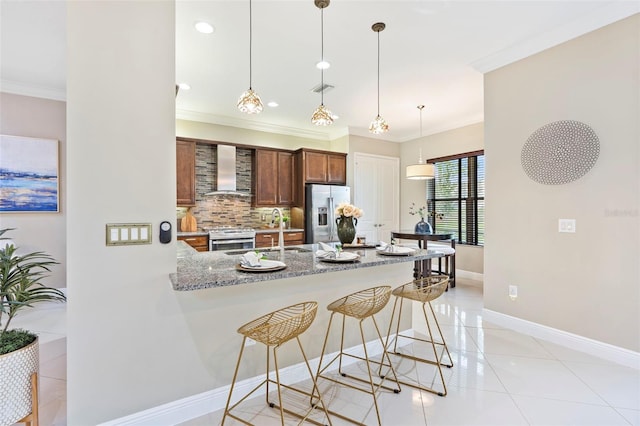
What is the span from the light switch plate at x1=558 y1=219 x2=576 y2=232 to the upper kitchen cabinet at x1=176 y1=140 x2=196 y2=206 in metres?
4.69

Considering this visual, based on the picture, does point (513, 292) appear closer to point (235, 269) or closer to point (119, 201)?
point (235, 269)

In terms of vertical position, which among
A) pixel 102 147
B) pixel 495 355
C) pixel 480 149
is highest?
pixel 480 149

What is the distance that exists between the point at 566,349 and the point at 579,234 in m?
1.05

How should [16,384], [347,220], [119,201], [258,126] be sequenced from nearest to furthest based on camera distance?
[16,384], [119,201], [347,220], [258,126]

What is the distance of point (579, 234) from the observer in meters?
2.77

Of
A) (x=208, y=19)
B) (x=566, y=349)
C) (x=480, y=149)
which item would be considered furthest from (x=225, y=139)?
(x=566, y=349)

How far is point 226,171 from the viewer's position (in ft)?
16.9

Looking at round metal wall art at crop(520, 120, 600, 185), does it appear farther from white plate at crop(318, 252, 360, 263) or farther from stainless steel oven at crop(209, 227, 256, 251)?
stainless steel oven at crop(209, 227, 256, 251)

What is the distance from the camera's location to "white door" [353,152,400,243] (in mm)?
6172

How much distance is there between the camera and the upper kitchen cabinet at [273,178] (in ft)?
18.0

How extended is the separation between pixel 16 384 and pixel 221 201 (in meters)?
4.10

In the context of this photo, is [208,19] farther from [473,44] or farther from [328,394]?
[328,394]

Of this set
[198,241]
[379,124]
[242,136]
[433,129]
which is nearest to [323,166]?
[242,136]

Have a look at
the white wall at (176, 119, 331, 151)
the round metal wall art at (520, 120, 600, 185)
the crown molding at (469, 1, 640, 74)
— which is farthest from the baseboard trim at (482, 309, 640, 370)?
the white wall at (176, 119, 331, 151)
